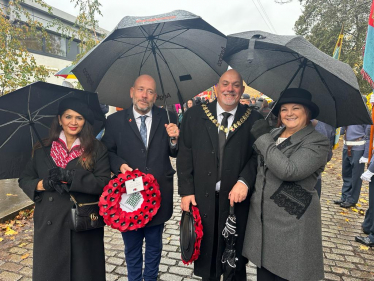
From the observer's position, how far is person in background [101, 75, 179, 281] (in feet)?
8.64

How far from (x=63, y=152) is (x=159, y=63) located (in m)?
1.43

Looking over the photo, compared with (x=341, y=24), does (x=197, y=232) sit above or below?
below

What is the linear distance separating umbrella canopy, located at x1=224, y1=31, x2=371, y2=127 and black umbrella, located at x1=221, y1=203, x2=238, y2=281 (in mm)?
1227

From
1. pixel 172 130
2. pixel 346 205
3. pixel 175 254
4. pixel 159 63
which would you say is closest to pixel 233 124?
pixel 172 130

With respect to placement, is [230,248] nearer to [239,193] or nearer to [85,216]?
[239,193]

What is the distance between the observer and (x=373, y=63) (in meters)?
2.33

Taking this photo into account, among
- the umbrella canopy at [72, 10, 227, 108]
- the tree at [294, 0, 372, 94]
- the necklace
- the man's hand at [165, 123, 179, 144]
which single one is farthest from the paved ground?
the tree at [294, 0, 372, 94]

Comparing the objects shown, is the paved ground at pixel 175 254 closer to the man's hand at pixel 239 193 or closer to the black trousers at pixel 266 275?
the black trousers at pixel 266 275

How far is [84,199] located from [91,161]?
0.33 metres

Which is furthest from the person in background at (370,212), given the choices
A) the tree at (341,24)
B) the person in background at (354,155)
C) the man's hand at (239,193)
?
the tree at (341,24)

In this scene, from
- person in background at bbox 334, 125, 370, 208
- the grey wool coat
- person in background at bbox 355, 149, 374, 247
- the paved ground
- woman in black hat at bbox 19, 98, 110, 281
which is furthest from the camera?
person in background at bbox 334, 125, 370, 208

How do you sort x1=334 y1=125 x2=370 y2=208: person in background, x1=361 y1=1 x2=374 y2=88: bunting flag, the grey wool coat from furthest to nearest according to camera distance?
x1=334 y1=125 x2=370 y2=208: person in background → x1=361 y1=1 x2=374 y2=88: bunting flag → the grey wool coat

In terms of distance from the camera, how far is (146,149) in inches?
104

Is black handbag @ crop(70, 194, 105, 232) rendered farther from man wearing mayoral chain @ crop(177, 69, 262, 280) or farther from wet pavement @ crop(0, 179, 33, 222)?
wet pavement @ crop(0, 179, 33, 222)
